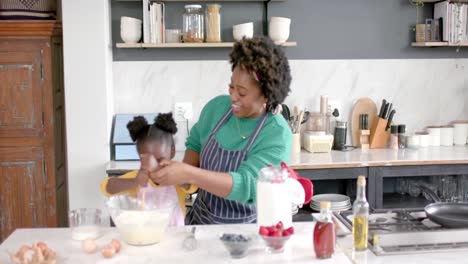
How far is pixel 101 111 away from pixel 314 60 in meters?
1.55

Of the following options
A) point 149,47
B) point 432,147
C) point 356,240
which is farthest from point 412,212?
point 149,47

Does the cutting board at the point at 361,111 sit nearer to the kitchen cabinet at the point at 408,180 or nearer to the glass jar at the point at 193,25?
the kitchen cabinet at the point at 408,180

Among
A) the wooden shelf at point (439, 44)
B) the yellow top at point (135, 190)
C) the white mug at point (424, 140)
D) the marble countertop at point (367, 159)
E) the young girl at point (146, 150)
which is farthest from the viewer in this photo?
the white mug at point (424, 140)

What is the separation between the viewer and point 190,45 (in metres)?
3.88

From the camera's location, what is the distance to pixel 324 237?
191 centimetres

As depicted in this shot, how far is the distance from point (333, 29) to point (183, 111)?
1.23 meters

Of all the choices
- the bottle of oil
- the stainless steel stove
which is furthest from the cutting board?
the bottle of oil

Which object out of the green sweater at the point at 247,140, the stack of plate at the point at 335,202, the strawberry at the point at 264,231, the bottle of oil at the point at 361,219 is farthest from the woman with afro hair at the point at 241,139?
the stack of plate at the point at 335,202

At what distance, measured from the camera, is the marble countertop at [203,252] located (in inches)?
74.8

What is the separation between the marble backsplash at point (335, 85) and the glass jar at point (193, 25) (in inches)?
10.3

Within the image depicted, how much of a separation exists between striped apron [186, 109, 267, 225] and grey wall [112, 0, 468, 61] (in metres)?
1.82

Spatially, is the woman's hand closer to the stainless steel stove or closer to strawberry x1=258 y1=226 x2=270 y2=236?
strawberry x1=258 y1=226 x2=270 y2=236

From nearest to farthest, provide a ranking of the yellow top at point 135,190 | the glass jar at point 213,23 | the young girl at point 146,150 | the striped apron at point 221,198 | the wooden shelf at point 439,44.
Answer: the young girl at point 146,150
the yellow top at point 135,190
the striped apron at point 221,198
the glass jar at point 213,23
the wooden shelf at point 439,44

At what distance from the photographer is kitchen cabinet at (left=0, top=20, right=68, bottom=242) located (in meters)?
3.80
